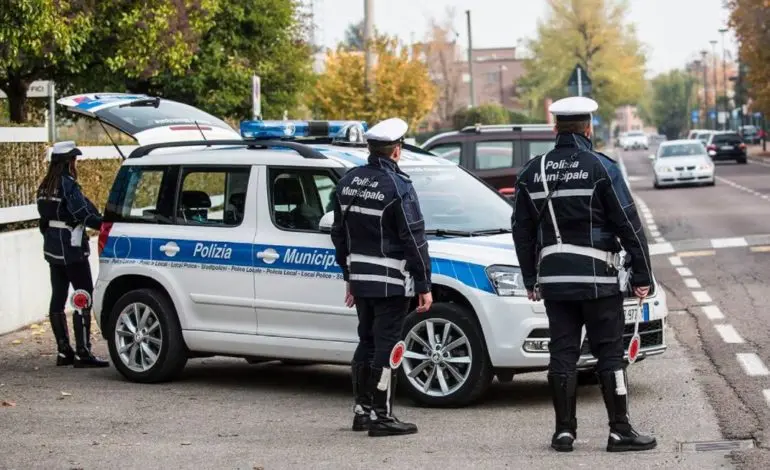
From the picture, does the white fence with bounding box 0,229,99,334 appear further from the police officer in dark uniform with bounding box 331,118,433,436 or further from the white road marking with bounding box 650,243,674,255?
the white road marking with bounding box 650,243,674,255

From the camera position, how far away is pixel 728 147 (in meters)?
67.8

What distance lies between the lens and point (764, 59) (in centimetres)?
6631

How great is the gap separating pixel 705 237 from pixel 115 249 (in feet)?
Result: 47.7

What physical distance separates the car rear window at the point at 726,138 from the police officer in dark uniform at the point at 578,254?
6181 cm

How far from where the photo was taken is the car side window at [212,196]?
1031 cm

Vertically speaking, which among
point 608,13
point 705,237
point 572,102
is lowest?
point 705,237

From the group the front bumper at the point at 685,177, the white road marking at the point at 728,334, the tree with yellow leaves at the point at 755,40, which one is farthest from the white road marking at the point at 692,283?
the tree with yellow leaves at the point at 755,40

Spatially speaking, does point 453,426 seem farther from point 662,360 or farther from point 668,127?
point 668,127

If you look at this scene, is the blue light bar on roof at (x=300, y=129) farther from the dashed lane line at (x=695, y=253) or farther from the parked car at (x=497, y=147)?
the dashed lane line at (x=695, y=253)

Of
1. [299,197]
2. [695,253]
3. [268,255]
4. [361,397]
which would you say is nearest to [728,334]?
[299,197]

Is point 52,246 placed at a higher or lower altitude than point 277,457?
higher

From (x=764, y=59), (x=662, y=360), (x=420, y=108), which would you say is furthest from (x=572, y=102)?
(x=764, y=59)

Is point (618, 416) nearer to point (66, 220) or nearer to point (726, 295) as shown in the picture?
point (66, 220)

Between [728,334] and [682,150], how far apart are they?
3220 cm
